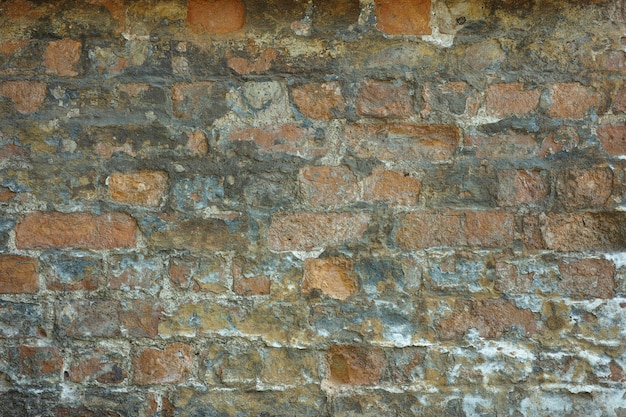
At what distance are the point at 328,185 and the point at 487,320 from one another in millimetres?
711

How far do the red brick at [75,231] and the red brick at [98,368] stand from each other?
0.38m

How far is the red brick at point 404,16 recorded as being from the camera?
204 centimetres

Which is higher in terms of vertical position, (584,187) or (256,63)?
(256,63)

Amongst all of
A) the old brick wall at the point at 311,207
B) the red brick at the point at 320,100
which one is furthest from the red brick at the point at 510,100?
the red brick at the point at 320,100

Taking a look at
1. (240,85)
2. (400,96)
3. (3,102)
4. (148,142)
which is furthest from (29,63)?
(400,96)

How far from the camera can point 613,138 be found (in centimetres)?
202

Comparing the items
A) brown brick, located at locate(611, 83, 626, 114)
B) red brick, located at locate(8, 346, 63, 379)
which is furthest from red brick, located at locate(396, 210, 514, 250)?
red brick, located at locate(8, 346, 63, 379)

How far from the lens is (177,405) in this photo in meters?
2.08

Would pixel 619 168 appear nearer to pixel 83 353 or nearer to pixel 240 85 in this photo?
pixel 240 85

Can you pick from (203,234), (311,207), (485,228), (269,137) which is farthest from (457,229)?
(203,234)

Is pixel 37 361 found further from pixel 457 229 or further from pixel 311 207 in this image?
pixel 457 229

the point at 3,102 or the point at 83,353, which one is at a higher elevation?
the point at 3,102

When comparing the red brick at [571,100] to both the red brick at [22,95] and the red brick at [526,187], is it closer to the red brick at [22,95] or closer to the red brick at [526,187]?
the red brick at [526,187]

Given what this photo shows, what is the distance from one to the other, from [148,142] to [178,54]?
0.32 metres
